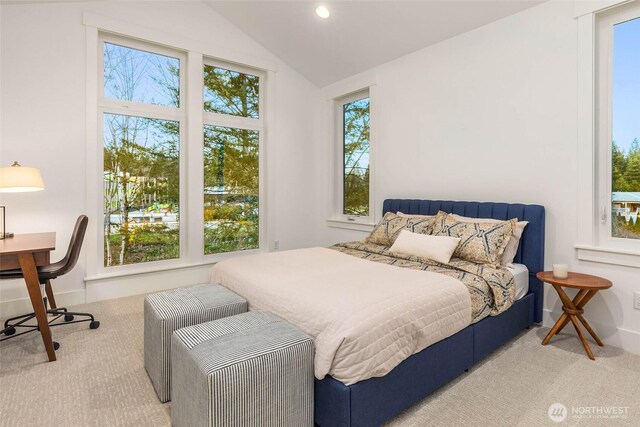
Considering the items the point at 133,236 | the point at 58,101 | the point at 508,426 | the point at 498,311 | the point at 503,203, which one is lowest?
the point at 508,426

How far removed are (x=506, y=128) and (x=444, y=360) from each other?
2.20 m

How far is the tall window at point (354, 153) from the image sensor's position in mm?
4520

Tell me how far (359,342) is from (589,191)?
2.30 m

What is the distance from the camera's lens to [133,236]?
3.80 metres

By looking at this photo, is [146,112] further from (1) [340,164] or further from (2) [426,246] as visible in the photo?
(2) [426,246]

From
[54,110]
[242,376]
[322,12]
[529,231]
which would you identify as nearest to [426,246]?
[529,231]

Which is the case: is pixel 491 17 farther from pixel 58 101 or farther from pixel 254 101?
pixel 58 101

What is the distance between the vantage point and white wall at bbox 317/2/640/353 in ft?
8.70

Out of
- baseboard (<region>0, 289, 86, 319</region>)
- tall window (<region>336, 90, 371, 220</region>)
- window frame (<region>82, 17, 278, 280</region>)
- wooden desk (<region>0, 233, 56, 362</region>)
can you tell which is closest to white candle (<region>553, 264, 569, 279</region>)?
tall window (<region>336, 90, 371, 220</region>)

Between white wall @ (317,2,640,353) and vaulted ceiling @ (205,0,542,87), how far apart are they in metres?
0.16

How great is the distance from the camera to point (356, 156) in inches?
184

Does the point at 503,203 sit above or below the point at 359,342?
above

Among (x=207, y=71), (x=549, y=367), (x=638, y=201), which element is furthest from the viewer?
(x=207, y=71)

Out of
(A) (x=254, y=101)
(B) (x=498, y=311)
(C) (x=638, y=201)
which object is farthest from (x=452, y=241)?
(A) (x=254, y=101)
